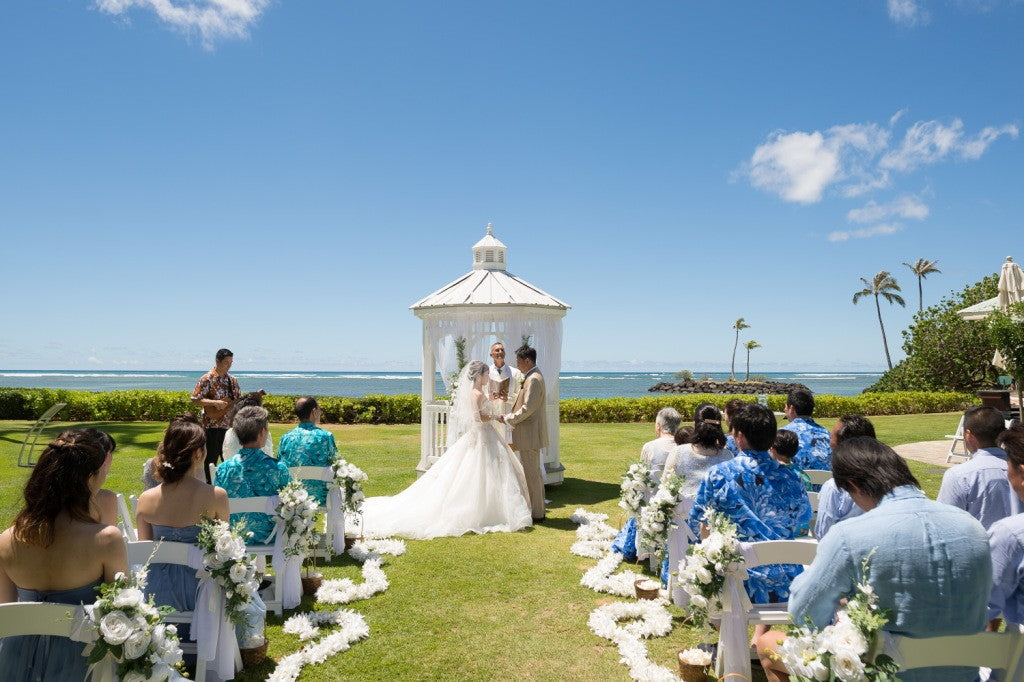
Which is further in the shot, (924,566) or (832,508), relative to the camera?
(832,508)

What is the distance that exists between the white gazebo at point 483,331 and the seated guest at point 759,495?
6130mm

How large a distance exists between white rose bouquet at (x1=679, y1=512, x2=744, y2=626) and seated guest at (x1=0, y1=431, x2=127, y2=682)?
2775 mm

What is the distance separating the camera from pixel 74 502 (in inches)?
103

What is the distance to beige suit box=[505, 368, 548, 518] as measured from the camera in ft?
25.9

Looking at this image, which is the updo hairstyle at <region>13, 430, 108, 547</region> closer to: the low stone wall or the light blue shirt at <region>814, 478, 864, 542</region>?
the light blue shirt at <region>814, 478, 864, 542</region>

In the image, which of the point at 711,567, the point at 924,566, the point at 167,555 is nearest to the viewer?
the point at 924,566

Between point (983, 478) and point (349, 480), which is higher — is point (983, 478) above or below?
above

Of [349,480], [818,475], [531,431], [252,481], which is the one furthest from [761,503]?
[531,431]

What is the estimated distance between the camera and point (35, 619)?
231cm

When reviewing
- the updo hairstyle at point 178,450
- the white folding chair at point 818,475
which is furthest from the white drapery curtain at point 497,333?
the updo hairstyle at point 178,450

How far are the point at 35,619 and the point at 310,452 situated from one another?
389 cm

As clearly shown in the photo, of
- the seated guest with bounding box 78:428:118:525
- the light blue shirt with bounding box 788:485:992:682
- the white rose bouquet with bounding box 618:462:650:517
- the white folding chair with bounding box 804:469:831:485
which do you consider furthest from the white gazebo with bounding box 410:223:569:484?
the light blue shirt with bounding box 788:485:992:682

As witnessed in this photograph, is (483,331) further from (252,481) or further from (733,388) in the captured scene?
(733,388)

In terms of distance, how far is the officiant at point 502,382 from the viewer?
849cm
